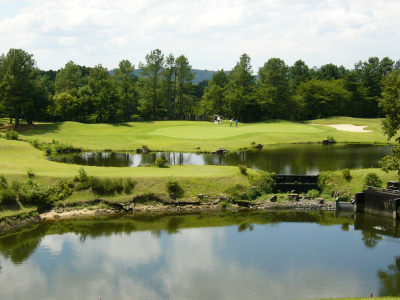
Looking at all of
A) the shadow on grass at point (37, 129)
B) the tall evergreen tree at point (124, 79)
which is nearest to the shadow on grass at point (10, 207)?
the shadow on grass at point (37, 129)

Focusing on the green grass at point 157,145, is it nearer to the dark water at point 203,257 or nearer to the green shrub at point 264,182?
the green shrub at point 264,182

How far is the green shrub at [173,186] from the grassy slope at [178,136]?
81.8 ft

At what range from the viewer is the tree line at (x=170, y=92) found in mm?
70625

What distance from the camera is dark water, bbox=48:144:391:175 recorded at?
141 feet

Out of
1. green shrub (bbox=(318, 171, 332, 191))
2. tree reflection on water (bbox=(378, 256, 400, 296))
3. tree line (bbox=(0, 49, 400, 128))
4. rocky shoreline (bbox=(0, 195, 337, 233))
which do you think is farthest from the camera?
tree line (bbox=(0, 49, 400, 128))

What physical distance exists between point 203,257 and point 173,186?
10.8m

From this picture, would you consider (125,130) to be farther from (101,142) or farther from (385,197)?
(385,197)

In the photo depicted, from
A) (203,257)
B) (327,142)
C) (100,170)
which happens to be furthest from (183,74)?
(203,257)

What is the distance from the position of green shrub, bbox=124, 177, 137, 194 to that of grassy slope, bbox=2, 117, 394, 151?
2555cm

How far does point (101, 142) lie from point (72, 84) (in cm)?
4253

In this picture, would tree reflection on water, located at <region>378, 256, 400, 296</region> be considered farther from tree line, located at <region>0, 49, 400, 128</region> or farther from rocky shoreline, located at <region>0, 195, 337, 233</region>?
tree line, located at <region>0, 49, 400, 128</region>

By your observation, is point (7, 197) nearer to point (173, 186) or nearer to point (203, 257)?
point (173, 186)

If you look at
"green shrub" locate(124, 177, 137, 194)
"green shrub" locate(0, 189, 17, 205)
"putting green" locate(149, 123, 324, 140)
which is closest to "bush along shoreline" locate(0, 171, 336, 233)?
"green shrub" locate(124, 177, 137, 194)

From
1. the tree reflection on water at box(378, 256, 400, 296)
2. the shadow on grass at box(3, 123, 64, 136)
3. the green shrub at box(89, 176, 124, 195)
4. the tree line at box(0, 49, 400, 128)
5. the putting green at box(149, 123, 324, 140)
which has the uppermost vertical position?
the tree line at box(0, 49, 400, 128)
